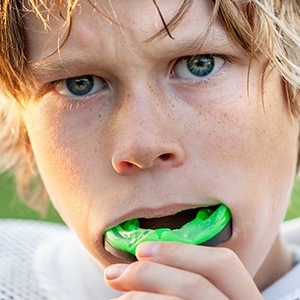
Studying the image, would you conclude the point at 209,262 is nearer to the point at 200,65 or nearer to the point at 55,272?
the point at 200,65

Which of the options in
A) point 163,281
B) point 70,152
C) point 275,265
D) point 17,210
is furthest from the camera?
point 17,210

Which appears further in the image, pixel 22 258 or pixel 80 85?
pixel 22 258

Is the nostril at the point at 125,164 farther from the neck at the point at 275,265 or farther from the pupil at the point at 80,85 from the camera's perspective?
the neck at the point at 275,265

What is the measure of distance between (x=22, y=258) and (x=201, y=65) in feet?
1.77

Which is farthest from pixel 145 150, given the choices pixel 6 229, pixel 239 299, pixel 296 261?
pixel 6 229

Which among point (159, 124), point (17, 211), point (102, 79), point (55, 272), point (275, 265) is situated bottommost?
point (275, 265)

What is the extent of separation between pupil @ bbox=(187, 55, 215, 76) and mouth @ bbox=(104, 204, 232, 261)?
19 centimetres

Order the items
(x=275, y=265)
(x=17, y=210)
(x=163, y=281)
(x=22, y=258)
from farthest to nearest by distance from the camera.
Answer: (x=17, y=210) < (x=22, y=258) < (x=275, y=265) < (x=163, y=281)

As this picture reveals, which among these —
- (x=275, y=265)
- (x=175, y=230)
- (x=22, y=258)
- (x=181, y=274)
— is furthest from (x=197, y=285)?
(x=22, y=258)

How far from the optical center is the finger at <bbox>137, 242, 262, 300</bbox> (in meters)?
1.19

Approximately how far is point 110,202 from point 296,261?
1.46 feet

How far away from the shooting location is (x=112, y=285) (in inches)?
47.5

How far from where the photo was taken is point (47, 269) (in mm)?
1637

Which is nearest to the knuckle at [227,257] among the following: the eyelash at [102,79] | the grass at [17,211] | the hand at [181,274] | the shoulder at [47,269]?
the hand at [181,274]
